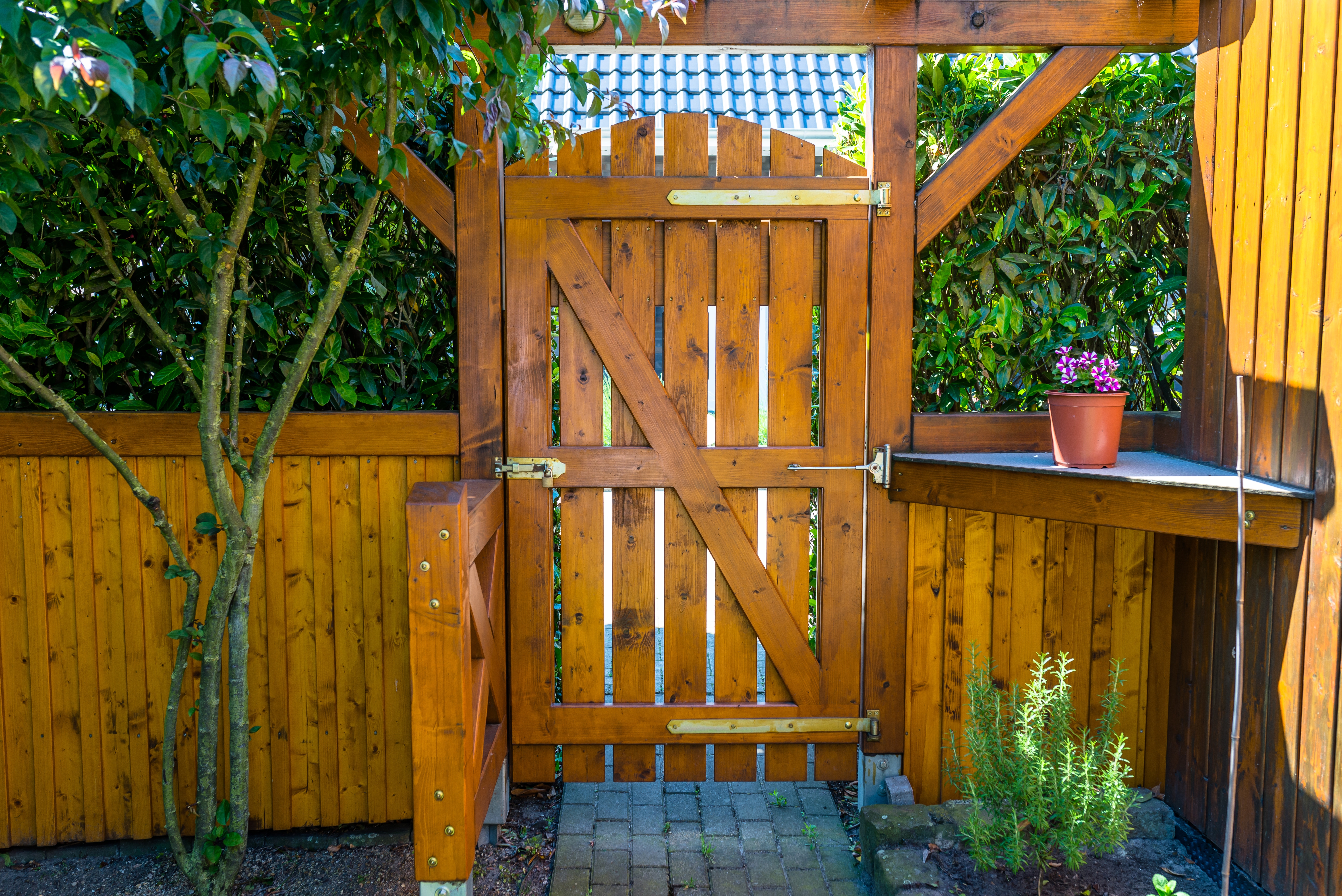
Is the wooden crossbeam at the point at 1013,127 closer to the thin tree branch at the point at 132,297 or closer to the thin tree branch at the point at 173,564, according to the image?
the thin tree branch at the point at 132,297

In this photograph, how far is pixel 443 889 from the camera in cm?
224

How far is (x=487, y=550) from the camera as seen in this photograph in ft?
8.95

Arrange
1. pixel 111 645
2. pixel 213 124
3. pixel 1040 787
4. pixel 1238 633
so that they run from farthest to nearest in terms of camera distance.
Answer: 1. pixel 111 645
2. pixel 1040 787
3. pixel 1238 633
4. pixel 213 124

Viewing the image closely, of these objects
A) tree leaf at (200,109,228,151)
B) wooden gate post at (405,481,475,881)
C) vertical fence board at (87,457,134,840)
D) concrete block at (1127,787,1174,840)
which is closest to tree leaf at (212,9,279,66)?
tree leaf at (200,109,228,151)

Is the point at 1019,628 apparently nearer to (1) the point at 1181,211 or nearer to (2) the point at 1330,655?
(2) the point at 1330,655

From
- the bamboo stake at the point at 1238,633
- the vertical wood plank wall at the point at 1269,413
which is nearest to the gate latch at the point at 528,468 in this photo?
the bamboo stake at the point at 1238,633

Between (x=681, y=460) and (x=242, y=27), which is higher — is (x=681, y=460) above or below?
below

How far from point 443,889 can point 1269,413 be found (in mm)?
2401

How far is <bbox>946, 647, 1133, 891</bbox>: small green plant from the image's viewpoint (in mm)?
2301

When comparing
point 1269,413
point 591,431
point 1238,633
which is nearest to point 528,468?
point 591,431

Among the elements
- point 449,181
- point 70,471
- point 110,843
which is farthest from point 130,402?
point 110,843

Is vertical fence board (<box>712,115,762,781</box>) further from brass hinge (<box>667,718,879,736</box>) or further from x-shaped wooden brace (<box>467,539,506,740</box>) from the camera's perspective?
x-shaped wooden brace (<box>467,539,506,740</box>)

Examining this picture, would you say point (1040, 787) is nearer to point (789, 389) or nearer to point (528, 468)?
point (789, 389)

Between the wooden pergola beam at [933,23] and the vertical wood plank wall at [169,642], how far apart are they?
155 centimetres
